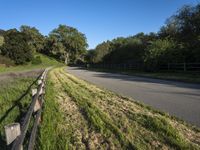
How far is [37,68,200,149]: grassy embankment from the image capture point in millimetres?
5352

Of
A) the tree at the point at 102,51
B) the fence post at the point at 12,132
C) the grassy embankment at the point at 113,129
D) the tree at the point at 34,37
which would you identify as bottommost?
the grassy embankment at the point at 113,129

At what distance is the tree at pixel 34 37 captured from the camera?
108875 mm

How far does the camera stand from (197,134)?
19.2 ft

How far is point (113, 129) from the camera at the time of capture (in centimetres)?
633

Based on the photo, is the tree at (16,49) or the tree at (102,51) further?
the tree at (102,51)

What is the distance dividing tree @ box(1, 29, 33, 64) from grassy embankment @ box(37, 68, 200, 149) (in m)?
71.6

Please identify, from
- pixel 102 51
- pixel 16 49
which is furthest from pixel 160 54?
pixel 16 49

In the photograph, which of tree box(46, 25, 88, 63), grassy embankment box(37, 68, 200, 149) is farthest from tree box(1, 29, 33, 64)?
grassy embankment box(37, 68, 200, 149)

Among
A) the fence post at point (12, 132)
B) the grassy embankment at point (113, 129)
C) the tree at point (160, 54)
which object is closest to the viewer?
the fence post at point (12, 132)

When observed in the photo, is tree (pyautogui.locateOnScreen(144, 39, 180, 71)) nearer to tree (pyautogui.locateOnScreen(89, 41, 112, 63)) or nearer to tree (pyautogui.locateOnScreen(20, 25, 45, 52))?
tree (pyautogui.locateOnScreen(89, 41, 112, 63))

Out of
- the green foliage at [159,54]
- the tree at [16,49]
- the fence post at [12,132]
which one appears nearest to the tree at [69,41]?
the tree at [16,49]

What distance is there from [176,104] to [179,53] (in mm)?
23339

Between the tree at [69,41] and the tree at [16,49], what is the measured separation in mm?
36489

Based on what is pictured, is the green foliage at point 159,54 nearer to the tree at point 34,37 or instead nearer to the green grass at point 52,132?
the green grass at point 52,132
